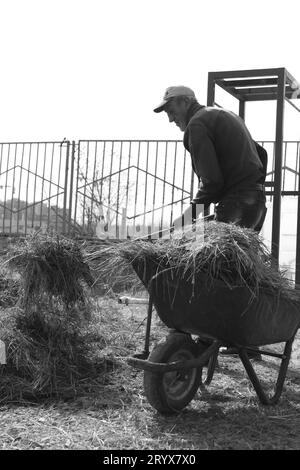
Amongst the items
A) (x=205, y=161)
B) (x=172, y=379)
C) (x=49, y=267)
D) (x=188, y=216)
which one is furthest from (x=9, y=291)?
(x=205, y=161)

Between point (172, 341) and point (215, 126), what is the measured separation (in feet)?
5.22

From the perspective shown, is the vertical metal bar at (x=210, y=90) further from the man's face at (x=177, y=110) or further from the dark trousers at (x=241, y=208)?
the dark trousers at (x=241, y=208)

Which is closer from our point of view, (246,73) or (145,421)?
(145,421)

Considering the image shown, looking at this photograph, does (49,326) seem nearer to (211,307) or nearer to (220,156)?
(211,307)

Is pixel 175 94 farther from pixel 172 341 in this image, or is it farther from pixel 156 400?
pixel 156 400

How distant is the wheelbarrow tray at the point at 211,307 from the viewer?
120 inches

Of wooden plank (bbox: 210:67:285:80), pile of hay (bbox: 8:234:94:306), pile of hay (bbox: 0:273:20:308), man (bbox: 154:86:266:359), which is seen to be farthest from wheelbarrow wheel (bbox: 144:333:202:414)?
wooden plank (bbox: 210:67:285:80)

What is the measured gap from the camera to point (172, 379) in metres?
3.16

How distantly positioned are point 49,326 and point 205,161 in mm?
1495

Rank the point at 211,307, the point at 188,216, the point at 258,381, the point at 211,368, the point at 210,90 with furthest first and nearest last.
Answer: the point at 210,90 → the point at 188,216 → the point at 211,368 → the point at 258,381 → the point at 211,307

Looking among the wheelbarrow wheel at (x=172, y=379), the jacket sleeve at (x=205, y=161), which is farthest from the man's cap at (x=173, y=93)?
the wheelbarrow wheel at (x=172, y=379)

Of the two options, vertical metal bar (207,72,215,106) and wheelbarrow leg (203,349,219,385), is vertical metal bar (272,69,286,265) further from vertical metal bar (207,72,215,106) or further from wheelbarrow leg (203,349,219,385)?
wheelbarrow leg (203,349,219,385)

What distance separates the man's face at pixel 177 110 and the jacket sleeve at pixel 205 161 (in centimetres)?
25

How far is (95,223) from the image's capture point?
9.34m
